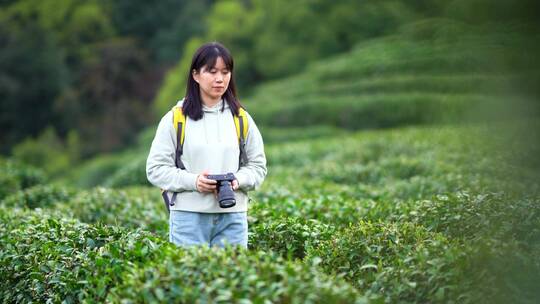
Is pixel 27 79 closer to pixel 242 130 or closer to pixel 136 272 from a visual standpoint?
pixel 242 130

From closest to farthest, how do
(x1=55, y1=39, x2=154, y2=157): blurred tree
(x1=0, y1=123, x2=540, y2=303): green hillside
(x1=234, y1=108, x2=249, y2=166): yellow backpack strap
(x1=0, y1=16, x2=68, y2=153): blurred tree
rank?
1. (x1=0, y1=123, x2=540, y2=303): green hillside
2. (x1=234, y1=108, x2=249, y2=166): yellow backpack strap
3. (x1=0, y1=16, x2=68, y2=153): blurred tree
4. (x1=55, y1=39, x2=154, y2=157): blurred tree

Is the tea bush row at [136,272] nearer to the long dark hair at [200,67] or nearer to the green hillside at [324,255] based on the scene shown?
the green hillside at [324,255]

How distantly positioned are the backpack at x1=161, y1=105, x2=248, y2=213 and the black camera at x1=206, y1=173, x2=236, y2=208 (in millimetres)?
302

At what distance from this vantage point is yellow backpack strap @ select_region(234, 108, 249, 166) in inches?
188

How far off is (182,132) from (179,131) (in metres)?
0.02

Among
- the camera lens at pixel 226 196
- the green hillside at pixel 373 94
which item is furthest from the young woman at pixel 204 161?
the green hillside at pixel 373 94

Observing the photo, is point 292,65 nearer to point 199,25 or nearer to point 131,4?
point 199,25

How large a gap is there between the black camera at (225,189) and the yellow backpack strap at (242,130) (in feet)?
1.03

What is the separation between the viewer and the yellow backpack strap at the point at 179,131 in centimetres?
466

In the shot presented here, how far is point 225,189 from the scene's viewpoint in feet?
14.6

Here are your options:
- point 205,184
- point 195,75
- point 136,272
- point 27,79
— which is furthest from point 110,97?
point 136,272

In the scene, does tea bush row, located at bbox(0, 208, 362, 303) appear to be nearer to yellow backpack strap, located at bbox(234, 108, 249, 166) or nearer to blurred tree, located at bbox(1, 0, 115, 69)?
yellow backpack strap, located at bbox(234, 108, 249, 166)

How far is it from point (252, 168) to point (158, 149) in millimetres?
582

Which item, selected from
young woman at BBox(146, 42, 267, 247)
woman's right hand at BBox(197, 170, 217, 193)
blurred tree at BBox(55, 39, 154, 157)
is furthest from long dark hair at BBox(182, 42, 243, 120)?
blurred tree at BBox(55, 39, 154, 157)
